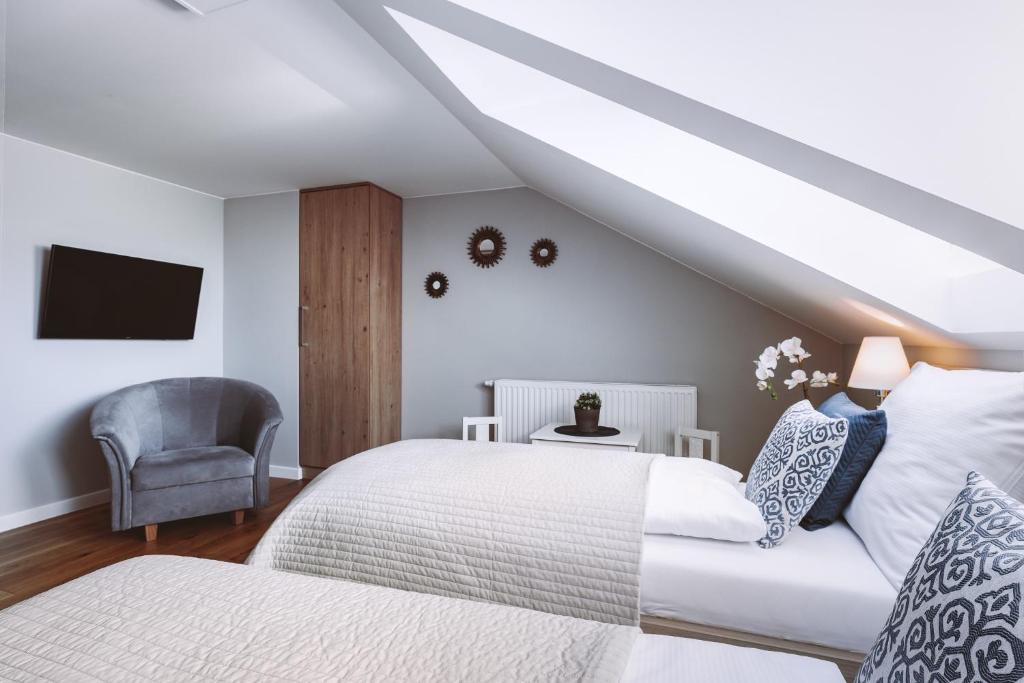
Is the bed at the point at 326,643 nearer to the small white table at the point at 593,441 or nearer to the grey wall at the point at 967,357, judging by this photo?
the grey wall at the point at 967,357

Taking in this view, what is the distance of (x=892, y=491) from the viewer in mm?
1300

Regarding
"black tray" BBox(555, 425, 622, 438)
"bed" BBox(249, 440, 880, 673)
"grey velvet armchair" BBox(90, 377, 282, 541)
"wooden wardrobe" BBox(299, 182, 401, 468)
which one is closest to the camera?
"bed" BBox(249, 440, 880, 673)

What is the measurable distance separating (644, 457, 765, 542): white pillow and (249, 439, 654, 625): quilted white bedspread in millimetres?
59

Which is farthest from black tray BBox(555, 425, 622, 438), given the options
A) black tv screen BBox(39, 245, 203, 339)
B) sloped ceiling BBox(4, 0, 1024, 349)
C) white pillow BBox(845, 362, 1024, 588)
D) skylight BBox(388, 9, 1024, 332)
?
black tv screen BBox(39, 245, 203, 339)

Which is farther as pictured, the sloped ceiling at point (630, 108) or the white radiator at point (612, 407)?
the white radiator at point (612, 407)

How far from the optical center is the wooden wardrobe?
4055 millimetres

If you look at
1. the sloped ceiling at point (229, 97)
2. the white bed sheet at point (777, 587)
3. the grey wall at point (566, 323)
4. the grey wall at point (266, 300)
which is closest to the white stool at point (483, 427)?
the grey wall at point (566, 323)

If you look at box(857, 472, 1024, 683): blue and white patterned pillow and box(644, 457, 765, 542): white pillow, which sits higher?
box(857, 472, 1024, 683): blue and white patterned pillow

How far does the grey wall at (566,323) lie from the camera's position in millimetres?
3574

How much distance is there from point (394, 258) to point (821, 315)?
318cm

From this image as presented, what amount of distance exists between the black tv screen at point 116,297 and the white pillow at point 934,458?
4439mm

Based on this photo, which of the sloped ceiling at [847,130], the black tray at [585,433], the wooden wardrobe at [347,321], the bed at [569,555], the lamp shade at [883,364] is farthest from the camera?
the wooden wardrobe at [347,321]

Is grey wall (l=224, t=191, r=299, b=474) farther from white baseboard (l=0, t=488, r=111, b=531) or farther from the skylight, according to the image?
the skylight

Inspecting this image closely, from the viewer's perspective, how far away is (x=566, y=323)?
4.00 metres
